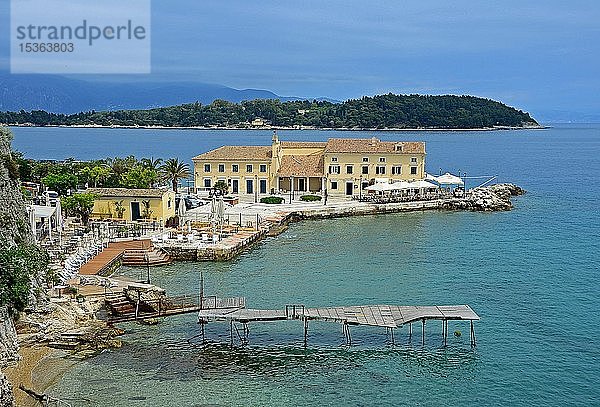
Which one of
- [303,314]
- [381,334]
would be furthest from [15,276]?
[381,334]

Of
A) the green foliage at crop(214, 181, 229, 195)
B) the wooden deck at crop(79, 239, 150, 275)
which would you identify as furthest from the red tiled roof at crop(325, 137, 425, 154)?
the wooden deck at crop(79, 239, 150, 275)

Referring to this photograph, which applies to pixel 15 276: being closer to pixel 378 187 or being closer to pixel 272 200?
pixel 272 200

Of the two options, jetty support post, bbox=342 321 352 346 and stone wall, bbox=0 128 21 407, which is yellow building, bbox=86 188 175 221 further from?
jetty support post, bbox=342 321 352 346

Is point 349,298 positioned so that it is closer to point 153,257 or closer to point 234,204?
point 153,257

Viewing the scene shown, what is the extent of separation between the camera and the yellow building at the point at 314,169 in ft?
209

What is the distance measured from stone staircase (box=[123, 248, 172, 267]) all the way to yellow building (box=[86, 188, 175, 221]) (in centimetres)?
658

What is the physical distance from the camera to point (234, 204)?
188 feet

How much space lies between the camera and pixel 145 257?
3828 cm

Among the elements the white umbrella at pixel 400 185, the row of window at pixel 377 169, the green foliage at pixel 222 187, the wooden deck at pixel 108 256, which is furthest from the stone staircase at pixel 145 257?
the white umbrella at pixel 400 185

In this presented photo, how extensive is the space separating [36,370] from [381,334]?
11.9 metres

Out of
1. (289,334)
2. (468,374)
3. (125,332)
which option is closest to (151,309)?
(125,332)

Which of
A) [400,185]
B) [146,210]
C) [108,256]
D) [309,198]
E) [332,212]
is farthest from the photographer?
[400,185]

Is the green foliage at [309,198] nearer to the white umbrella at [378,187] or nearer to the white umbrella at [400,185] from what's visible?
the white umbrella at [378,187]

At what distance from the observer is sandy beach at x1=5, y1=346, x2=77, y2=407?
2108 centimetres
